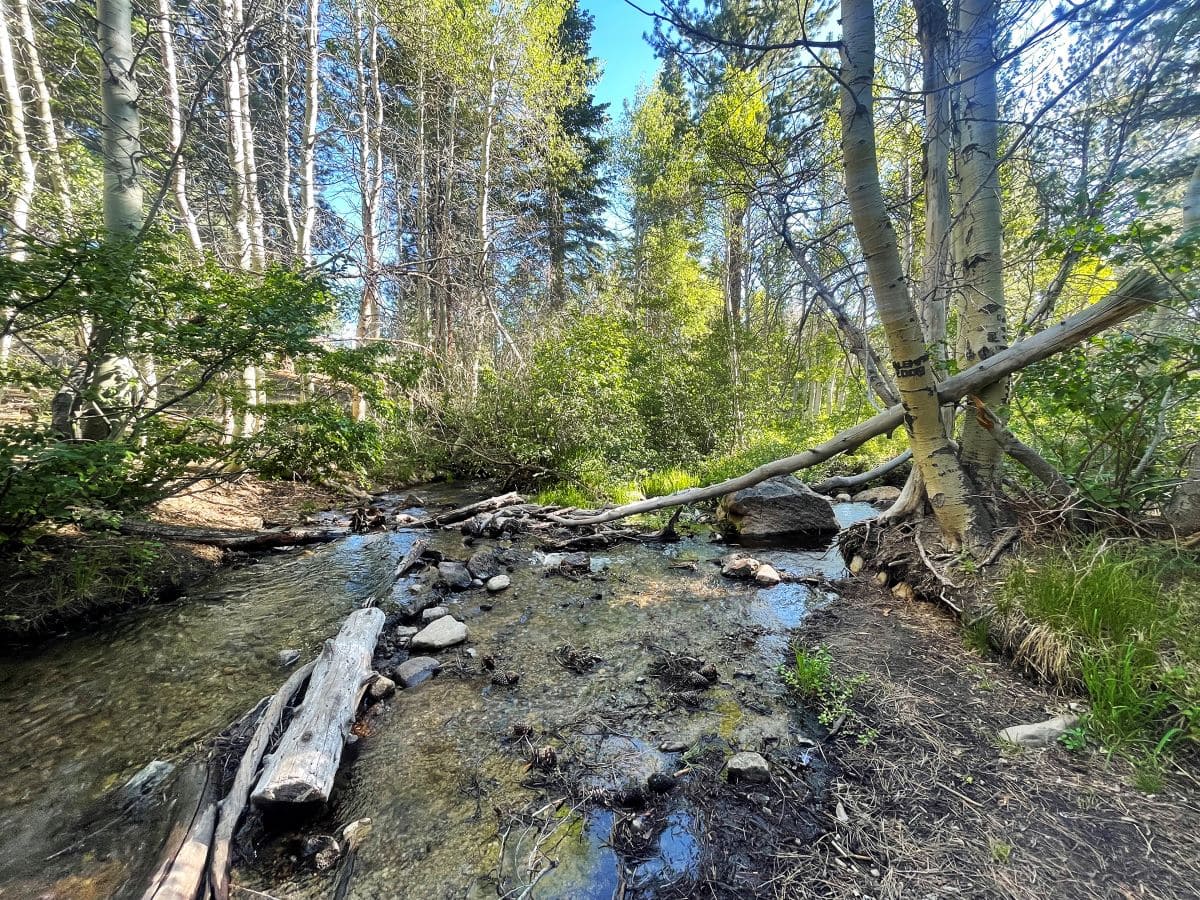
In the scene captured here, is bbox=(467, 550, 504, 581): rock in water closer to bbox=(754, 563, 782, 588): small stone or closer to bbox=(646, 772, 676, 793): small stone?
bbox=(754, 563, 782, 588): small stone

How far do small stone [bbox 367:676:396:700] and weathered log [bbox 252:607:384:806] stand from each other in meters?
0.05

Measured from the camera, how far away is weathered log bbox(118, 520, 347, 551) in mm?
4723

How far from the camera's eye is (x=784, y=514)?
671 cm

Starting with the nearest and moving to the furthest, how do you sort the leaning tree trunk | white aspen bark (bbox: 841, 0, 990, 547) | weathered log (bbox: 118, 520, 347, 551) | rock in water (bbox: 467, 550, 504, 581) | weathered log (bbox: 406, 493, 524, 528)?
1. white aspen bark (bbox: 841, 0, 990, 547)
2. the leaning tree trunk
3. weathered log (bbox: 118, 520, 347, 551)
4. rock in water (bbox: 467, 550, 504, 581)
5. weathered log (bbox: 406, 493, 524, 528)

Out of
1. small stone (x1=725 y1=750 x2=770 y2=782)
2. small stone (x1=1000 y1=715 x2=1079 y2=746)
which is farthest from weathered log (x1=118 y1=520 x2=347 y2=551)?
small stone (x1=1000 y1=715 x2=1079 y2=746)

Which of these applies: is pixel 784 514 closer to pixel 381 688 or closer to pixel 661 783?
pixel 661 783

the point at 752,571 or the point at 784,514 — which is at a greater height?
the point at 784,514

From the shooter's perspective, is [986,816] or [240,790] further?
[240,790]

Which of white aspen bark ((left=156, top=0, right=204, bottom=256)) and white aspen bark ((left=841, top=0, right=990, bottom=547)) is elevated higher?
white aspen bark ((left=156, top=0, right=204, bottom=256))

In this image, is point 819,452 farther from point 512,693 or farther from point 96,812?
point 96,812

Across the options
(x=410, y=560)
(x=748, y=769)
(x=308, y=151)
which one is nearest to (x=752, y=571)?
(x=748, y=769)

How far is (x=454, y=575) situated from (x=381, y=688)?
81.2 inches

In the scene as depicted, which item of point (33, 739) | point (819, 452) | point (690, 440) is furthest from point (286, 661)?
point (690, 440)

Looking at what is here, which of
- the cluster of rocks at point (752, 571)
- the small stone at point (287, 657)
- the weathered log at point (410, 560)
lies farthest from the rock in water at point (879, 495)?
the small stone at point (287, 657)
